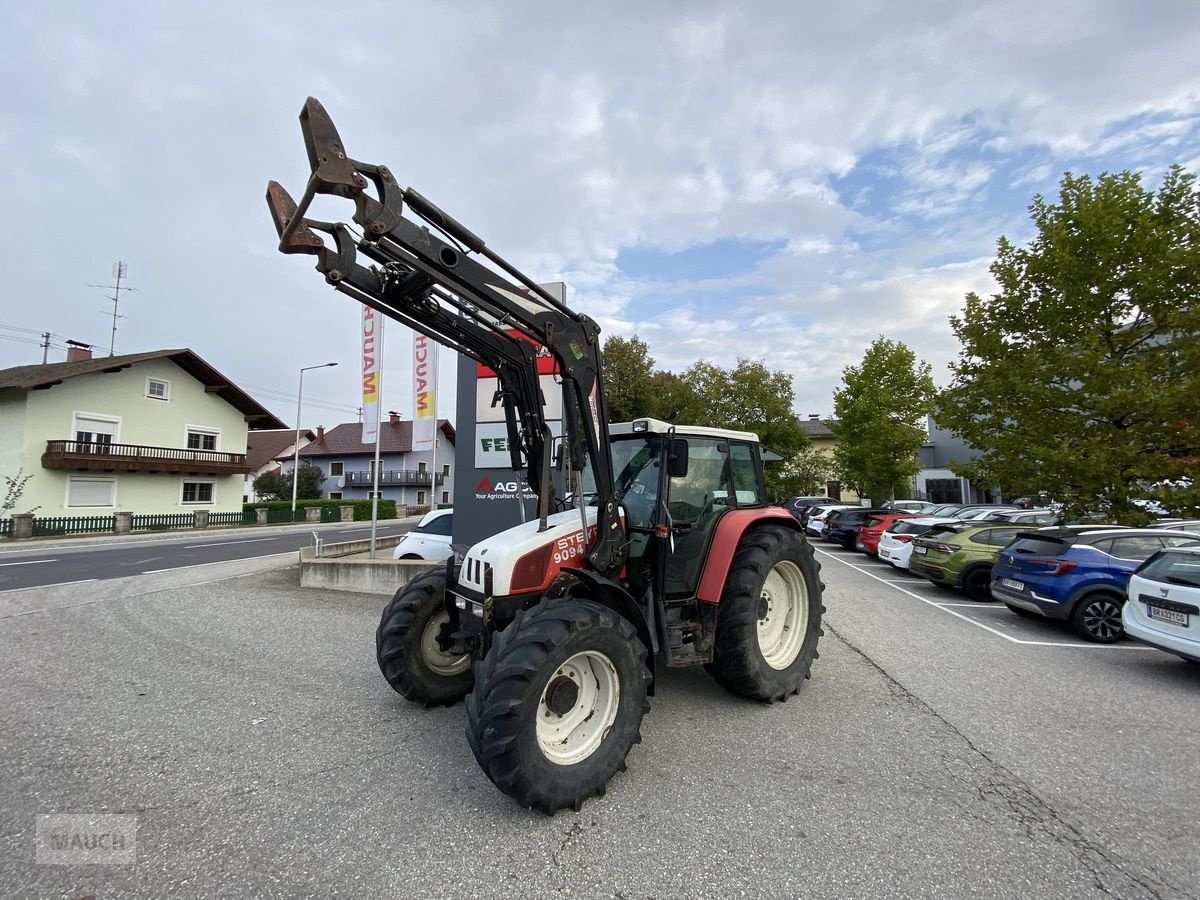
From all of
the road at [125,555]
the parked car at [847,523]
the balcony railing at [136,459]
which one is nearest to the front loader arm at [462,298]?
the road at [125,555]

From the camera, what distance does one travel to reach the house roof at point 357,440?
4897cm

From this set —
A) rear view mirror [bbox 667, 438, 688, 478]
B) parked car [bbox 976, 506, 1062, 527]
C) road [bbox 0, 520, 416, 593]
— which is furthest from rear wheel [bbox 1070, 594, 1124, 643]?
road [bbox 0, 520, 416, 593]

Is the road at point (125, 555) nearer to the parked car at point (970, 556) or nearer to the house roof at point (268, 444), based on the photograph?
the parked car at point (970, 556)

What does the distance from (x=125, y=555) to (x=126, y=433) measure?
16034mm

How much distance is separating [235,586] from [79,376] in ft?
77.6

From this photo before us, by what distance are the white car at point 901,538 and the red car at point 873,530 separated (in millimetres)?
1946

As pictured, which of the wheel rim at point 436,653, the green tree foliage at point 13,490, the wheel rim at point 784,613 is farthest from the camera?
the green tree foliage at point 13,490

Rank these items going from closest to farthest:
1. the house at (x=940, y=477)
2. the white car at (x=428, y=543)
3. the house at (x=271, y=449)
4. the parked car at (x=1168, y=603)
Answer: the parked car at (x=1168, y=603) → the white car at (x=428, y=543) → the house at (x=940, y=477) → the house at (x=271, y=449)

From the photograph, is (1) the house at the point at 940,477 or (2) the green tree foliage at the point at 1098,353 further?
(1) the house at the point at 940,477

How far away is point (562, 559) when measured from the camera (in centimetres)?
371

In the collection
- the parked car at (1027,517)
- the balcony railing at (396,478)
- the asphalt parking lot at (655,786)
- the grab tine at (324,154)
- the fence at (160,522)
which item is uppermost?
the grab tine at (324,154)

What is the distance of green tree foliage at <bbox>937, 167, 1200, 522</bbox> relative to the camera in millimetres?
10188

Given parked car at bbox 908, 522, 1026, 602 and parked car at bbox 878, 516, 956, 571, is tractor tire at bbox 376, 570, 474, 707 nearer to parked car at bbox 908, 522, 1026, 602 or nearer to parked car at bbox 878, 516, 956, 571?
parked car at bbox 908, 522, 1026, 602

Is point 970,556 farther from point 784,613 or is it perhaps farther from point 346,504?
point 346,504
